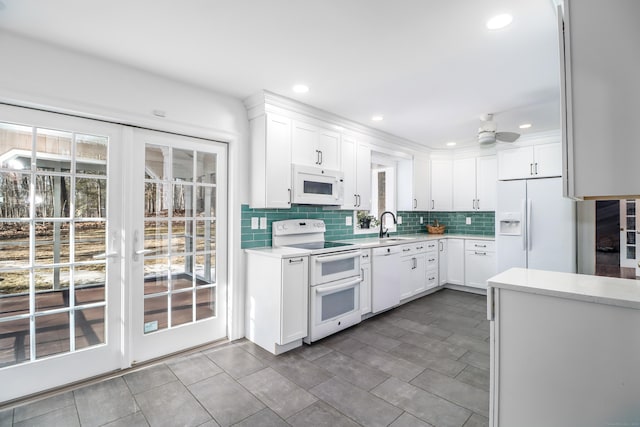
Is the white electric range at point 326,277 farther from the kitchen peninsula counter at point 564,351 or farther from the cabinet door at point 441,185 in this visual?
the cabinet door at point 441,185

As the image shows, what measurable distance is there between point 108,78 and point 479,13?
8.64 feet

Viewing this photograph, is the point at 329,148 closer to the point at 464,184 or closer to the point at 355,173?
the point at 355,173

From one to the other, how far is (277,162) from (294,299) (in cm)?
135

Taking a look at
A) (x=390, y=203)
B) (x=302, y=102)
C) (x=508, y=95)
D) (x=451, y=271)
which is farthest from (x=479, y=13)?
(x=451, y=271)

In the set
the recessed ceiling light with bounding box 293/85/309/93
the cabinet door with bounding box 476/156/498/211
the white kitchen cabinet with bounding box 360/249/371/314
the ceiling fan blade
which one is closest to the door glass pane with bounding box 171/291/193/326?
the white kitchen cabinet with bounding box 360/249/371/314

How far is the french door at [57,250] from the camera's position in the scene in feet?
6.88

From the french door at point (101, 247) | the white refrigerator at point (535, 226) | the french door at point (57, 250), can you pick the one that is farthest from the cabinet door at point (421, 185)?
the french door at point (57, 250)

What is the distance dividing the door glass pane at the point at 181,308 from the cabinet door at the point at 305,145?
5.58 ft

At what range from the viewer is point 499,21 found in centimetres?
186

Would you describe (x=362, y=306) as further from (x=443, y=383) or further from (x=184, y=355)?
(x=184, y=355)

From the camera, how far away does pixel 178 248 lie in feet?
9.35

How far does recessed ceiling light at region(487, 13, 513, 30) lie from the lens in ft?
5.95

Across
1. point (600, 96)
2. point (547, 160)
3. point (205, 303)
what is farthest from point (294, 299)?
point (547, 160)

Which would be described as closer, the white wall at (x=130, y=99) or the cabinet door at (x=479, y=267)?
the white wall at (x=130, y=99)
